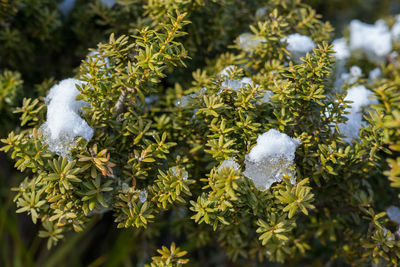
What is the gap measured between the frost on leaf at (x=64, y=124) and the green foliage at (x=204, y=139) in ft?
0.12

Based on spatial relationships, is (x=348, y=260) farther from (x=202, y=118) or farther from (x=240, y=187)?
(x=202, y=118)

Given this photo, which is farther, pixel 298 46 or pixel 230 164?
pixel 298 46

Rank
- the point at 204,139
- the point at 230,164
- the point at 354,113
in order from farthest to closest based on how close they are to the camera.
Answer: the point at 354,113
the point at 204,139
the point at 230,164

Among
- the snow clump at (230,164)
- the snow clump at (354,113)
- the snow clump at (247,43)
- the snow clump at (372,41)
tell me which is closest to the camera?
the snow clump at (230,164)

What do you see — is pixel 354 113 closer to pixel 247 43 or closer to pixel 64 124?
pixel 247 43

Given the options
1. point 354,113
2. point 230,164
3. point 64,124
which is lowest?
point 354,113

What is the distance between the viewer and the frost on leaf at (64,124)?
1.26 m

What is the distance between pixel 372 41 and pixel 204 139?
1.48 meters

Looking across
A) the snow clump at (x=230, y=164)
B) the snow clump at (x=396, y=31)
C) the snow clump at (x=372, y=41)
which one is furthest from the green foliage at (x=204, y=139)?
the snow clump at (x=396, y=31)

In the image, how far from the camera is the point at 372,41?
2094mm

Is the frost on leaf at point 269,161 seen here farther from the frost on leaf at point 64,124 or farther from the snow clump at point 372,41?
the snow clump at point 372,41

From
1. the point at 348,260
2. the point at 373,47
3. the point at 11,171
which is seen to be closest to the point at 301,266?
the point at 348,260

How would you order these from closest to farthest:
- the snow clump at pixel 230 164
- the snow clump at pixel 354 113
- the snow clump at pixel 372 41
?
the snow clump at pixel 230 164 < the snow clump at pixel 354 113 < the snow clump at pixel 372 41

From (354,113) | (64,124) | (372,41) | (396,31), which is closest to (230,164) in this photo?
(64,124)
